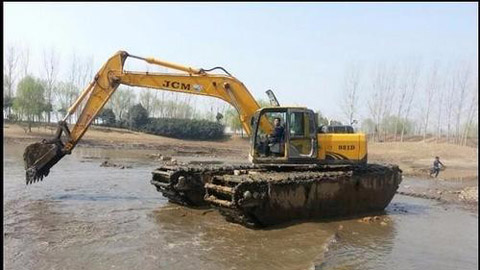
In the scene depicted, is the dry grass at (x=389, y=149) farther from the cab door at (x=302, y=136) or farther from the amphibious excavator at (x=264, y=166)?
the cab door at (x=302, y=136)

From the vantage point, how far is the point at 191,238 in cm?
948

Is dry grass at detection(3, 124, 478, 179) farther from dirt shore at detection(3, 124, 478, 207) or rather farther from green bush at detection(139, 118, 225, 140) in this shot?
green bush at detection(139, 118, 225, 140)

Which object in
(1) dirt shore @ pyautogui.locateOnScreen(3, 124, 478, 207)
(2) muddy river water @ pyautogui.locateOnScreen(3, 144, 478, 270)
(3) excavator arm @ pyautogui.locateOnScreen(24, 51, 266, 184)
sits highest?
(3) excavator arm @ pyautogui.locateOnScreen(24, 51, 266, 184)

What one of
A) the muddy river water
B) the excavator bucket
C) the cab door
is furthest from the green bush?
the cab door

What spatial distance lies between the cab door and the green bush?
38575mm

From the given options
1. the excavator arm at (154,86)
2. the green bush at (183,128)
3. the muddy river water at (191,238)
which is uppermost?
the excavator arm at (154,86)

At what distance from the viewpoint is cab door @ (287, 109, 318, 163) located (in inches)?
470

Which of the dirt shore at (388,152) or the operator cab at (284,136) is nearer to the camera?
the operator cab at (284,136)

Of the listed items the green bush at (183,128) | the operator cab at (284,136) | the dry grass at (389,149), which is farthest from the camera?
the green bush at (183,128)

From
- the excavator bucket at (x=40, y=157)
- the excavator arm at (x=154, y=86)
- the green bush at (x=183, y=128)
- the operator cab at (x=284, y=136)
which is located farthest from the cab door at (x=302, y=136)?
the green bush at (x=183, y=128)

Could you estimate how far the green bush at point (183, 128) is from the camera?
50.0 metres

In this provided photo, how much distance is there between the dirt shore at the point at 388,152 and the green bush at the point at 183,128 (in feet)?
4.89

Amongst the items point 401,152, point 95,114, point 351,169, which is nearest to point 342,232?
point 351,169

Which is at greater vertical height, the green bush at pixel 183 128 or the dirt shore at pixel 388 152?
the green bush at pixel 183 128
